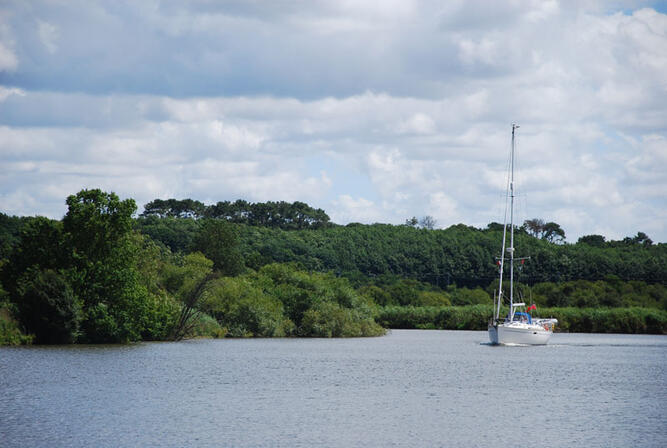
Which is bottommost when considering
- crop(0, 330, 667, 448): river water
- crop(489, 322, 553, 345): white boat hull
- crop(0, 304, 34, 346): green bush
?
crop(0, 330, 667, 448): river water

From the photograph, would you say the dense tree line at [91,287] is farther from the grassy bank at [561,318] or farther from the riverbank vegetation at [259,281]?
the grassy bank at [561,318]

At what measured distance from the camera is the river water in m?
30.3

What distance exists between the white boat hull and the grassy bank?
3648 centimetres

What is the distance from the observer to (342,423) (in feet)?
110

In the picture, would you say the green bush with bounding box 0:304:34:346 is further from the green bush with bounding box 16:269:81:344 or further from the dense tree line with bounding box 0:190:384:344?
the green bush with bounding box 16:269:81:344

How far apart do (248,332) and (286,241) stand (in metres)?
80.3

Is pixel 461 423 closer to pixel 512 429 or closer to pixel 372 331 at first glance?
pixel 512 429

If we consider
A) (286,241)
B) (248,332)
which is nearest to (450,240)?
(286,241)

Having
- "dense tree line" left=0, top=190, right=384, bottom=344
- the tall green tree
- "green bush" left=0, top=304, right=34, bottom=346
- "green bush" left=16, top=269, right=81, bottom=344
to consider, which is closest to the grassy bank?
"dense tree line" left=0, top=190, right=384, bottom=344

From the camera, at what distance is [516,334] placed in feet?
282

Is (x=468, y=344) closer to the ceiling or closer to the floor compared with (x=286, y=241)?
closer to the floor

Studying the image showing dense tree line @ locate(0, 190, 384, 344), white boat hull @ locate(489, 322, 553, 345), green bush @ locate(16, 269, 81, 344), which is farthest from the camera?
white boat hull @ locate(489, 322, 553, 345)

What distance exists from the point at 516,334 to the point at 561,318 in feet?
134

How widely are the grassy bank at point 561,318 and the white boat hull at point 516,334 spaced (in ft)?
120
